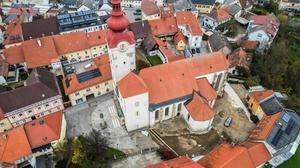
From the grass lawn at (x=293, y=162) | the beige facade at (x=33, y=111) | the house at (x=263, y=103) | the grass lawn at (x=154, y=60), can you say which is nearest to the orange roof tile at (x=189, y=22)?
the grass lawn at (x=154, y=60)

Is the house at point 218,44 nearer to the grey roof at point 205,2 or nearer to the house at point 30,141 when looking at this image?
the grey roof at point 205,2

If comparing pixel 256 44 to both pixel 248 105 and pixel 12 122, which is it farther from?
pixel 12 122

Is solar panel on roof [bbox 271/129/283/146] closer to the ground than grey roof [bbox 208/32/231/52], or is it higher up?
closer to the ground

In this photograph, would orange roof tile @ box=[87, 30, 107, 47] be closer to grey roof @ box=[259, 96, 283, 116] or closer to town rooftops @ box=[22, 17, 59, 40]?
town rooftops @ box=[22, 17, 59, 40]

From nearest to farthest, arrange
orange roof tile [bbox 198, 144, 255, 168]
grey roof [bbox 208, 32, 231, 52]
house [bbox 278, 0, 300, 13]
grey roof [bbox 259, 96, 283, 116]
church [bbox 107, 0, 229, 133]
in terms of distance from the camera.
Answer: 1. orange roof tile [bbox 198, 144, 255, 168]
2. church [bbox 107, 0, 229, 133]
3. grey roof [bbox 259, 96, 283, 116]
4. grey roof [bbox 208, 32, 231, 52]
5. house [bbox 278, 0, 300, 13]

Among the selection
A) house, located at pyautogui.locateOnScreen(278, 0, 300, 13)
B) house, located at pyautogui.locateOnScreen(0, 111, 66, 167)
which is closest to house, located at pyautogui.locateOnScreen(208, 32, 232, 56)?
house, located at pyautogui.locateOnScreen(278, 0, 300, 13)

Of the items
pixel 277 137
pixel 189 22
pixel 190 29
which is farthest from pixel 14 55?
pixel 277 137

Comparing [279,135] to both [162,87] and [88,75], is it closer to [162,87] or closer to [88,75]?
[162,87]
